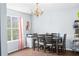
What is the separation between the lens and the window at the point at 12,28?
1.89 meters

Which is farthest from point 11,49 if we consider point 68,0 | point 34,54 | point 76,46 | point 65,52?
point 68,0

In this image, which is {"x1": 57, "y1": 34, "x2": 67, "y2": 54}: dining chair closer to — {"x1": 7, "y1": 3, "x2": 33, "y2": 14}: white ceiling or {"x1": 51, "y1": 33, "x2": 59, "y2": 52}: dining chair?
{"x1": 51, "y1": 33, "x2": 59, "y2": 52}: dining chair

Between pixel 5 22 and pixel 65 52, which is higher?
pixel 5 22

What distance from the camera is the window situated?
6.21ft

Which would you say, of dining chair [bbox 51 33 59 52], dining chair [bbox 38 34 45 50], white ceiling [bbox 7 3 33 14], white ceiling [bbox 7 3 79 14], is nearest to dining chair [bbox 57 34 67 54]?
dining chair [bbox 51 33 59 52]

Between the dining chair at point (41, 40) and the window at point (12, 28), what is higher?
the window at point (12, 28)

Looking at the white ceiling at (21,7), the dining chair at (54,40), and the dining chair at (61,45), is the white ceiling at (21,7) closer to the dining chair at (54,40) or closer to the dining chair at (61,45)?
the dining chair at (54,40)

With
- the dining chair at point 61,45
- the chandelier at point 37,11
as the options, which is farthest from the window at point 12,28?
the dining chair at point 61,45

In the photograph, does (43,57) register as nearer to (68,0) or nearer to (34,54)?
(34,54)

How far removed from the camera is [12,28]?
A: 1.91 meters

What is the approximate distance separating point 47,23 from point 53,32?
179 millimetres

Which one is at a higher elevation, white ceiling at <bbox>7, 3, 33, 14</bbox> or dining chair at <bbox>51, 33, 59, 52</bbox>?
white ceiling at <bbox>7, 3, 33, 14</bbox>

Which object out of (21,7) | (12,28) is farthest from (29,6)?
(12,28)

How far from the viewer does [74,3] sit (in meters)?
1.84
